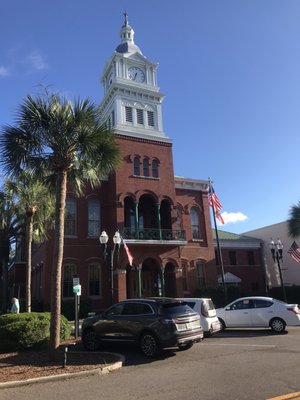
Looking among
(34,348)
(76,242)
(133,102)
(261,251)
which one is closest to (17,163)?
(34,348)

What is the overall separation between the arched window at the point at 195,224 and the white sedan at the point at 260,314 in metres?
16.0

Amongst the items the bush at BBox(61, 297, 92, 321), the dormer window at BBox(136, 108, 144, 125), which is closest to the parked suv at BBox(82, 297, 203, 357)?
the bush at BBox(61, 297, 92, 321)

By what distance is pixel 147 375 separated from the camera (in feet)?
29.6

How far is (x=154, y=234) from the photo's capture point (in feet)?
95.8

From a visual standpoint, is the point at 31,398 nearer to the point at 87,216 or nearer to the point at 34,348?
the point at 34,348

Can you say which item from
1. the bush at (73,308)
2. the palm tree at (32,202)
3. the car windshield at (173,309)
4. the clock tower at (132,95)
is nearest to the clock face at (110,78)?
the clock tower at (132,95)

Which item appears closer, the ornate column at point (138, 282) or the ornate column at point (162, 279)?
the ornate column at point (138, 282)

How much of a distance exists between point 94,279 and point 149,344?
17.3 m

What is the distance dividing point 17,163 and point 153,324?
6718 millimetres

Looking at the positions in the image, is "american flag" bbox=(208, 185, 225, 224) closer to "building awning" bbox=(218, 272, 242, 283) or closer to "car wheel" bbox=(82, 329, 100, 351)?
"building awning" bbox=(218, 272, 242, 283)

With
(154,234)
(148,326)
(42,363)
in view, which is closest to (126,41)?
(154,234)

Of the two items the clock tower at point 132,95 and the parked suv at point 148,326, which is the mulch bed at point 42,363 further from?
the clock tower at point 132,95

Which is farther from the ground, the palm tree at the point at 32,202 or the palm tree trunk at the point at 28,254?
the palm tree at the point at 32,202

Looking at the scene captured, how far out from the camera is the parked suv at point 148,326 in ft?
36.5
